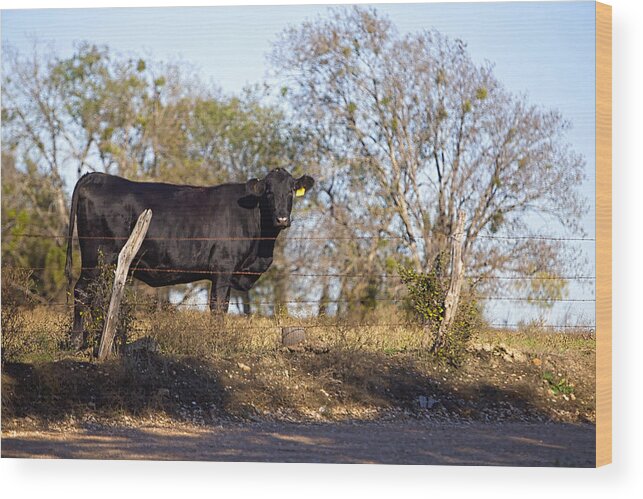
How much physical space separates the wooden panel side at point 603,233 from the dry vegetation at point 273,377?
57 centimetres

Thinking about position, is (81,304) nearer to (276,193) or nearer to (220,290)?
(220,290)

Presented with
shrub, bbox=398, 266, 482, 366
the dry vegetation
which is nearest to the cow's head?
the dry vegetation

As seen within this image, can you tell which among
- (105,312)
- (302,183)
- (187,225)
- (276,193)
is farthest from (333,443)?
(302,183)

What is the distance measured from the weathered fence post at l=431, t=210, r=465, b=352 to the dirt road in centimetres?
122

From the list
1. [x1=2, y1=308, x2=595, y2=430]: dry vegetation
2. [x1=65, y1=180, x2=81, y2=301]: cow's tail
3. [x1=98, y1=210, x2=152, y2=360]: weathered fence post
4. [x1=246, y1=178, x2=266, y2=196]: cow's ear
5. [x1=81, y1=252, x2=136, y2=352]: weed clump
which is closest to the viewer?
[x1=2, y1=308, x2=595, y2=430]: dry vegetation

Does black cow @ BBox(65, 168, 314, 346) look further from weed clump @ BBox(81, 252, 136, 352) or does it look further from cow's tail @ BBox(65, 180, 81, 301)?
weed clump @ BBox(81, 252, 136, 352)

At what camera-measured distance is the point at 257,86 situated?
601 inches

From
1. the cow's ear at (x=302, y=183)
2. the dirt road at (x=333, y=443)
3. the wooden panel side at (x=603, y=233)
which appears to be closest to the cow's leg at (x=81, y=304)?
the dirt road at (x=333, y=443)

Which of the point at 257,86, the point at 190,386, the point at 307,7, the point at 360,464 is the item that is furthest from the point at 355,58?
the point at 360,464

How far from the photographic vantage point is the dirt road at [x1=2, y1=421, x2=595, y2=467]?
937 cm

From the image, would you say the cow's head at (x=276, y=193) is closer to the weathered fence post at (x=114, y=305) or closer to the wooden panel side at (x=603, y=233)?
the weathered fence post at (x=114, y=305)

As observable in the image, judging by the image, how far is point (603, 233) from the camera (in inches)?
376

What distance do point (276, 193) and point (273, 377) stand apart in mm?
2350

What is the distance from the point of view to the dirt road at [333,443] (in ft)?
30.7
